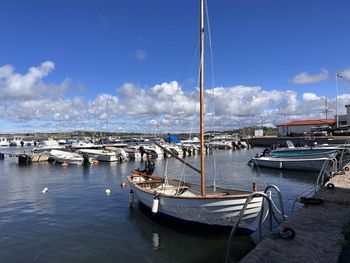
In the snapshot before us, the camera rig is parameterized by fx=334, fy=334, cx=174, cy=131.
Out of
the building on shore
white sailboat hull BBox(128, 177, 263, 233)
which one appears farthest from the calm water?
the building on shore

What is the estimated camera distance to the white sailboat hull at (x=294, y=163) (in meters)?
33.3

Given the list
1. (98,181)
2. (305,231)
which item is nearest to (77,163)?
(98,181)

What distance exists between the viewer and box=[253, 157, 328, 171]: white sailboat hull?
3331 centimetres

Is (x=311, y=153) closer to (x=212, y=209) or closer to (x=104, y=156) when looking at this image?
(x=212, y=209)

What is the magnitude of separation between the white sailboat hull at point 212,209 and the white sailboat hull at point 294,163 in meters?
21.8

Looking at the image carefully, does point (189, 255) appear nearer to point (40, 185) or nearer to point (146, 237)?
point (146, 237)

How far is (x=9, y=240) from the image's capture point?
13727 mm

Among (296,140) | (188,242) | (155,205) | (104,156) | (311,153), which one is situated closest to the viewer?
(188,242)

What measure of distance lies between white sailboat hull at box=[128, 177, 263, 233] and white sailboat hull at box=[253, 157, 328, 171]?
860 inches

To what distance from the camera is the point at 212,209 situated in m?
12.9

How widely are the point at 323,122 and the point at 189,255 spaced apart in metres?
95.8

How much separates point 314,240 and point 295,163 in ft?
98.3

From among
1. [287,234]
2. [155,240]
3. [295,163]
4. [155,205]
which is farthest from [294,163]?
[287,234]

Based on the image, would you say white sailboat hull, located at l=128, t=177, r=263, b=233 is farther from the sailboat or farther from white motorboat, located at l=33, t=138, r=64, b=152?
white motorboat, located at l=33, t=138, r=64, b=152
